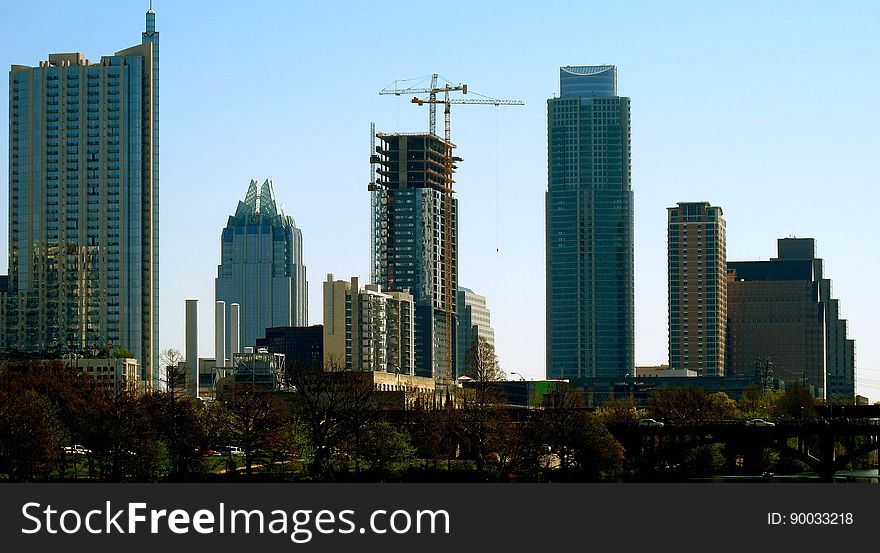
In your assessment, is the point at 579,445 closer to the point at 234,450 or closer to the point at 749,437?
the point at 749,437

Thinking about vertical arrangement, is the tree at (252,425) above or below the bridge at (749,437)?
above

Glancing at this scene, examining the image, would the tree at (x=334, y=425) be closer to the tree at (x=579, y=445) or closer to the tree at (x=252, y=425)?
the tree at (x=252, y=425)

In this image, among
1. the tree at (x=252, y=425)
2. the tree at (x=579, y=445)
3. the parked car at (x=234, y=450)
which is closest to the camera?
the tree at (x=252, y=425)

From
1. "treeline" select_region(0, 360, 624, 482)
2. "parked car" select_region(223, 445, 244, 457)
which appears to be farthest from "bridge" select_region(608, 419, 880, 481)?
"parked car" select_region(223, 445, 244, 457)

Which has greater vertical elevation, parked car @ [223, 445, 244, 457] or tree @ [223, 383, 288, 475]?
tree @ [223, 383, 288, 475]

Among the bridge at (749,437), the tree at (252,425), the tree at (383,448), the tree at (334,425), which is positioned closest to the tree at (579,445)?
the tree at (383,448)

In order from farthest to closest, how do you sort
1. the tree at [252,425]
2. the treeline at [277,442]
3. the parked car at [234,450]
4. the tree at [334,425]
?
1. the parked car at [234,450]
2. the tree at [334,425]
3. the tree at [252,425]
4. the treeline at [277,442]

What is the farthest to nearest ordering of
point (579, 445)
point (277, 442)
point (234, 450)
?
point (234, 450) < point (579, 445) < point (277, 442)

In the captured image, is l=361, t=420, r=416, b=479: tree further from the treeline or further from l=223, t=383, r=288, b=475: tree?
l=223, t=383, r=288, b=475: tree

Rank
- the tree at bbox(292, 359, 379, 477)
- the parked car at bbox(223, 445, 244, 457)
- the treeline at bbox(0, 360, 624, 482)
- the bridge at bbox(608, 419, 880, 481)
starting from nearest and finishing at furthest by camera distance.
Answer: the treeline at bbox(0, 360, 624, 482)
the tree at bbox(292, 359, 379, 477)
the parked car at bbox(223, 445, 244, 457)
the bridge at bbox(608, 419, 880, 481)

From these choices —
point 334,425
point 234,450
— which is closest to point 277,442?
point 334,425
